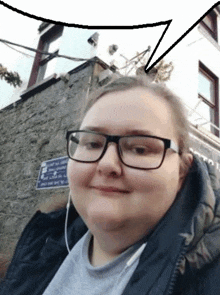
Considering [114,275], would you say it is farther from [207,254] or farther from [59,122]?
[59,122]

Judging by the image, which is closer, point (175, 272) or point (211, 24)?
point (175, 272)

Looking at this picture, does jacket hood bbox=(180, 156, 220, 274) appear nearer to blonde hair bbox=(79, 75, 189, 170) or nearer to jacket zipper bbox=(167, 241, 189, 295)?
jacket zipper bbox=(167, 241, 189, 295)

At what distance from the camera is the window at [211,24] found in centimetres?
588

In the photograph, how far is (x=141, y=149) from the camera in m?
0.79

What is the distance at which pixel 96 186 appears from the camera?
778mm

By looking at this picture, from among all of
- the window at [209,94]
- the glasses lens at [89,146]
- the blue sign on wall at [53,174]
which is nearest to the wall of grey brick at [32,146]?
the blue sign on wall at [53,174]

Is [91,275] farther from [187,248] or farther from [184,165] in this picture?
[184,165]

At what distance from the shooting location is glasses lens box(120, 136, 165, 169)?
30.3 inches

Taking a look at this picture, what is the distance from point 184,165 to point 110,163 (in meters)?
0.32

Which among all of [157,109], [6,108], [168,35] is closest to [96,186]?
[157,109]

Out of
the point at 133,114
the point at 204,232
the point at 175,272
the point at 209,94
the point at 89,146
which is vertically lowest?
the point at 175,272

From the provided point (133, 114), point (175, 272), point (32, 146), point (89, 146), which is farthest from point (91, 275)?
point (32, 146)

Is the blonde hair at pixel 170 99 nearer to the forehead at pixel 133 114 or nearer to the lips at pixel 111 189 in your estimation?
the forehead at pixel 133 114

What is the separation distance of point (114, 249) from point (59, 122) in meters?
3.17
